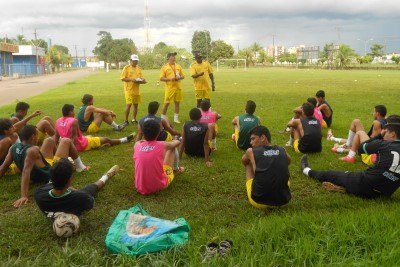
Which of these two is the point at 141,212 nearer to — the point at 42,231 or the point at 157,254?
the point at 157,254

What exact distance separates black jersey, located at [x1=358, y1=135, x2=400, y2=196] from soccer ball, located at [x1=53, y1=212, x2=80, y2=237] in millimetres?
3838

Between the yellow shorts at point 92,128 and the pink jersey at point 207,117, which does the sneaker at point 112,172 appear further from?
the yellow shorts at point 92,128

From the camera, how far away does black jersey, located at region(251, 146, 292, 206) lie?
4.91 metres

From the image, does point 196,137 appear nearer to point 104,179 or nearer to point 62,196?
point 104,179

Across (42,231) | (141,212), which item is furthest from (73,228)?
(141,212)

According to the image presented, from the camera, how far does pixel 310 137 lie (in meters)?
7.59

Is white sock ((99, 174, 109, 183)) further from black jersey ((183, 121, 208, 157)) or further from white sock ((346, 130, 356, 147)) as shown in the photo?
white sock ((346, 130, 356, 147))

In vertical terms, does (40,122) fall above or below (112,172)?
above

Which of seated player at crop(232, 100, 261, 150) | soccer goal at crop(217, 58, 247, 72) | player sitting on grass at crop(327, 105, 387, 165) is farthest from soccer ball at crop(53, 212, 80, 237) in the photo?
soccer goal at crop(217, 58, 247, 72)

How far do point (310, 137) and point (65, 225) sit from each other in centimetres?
502

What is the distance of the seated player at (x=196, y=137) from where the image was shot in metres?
7.20

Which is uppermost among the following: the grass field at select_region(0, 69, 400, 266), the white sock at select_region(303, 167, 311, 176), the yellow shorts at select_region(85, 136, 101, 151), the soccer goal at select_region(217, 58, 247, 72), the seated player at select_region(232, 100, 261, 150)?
the soccer goal at select_region(217, 58, 247, 72)

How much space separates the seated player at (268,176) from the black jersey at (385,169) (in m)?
1.17

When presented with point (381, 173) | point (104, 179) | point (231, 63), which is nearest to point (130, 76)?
point (104, 179)
